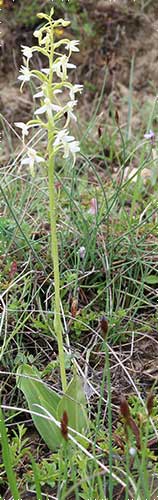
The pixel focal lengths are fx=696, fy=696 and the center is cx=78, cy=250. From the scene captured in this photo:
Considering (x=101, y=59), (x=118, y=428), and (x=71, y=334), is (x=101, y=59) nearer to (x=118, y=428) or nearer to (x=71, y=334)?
(x=71, y=334)

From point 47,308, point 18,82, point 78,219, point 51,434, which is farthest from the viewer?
point 18,82

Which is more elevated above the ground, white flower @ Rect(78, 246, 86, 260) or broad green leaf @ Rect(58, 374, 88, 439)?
white flower @ Rect(78, 246, 86, 260)

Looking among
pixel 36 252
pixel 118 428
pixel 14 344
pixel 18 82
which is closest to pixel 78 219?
pixel 36 252

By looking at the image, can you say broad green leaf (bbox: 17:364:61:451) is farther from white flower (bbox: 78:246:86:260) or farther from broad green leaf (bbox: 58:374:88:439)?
white flower (bbox: 78:246:86:260)

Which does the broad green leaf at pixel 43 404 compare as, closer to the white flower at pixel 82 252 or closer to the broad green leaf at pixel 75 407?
the broad green leaf at pixel 75 407

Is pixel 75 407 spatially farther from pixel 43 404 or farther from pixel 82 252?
A: pixel 82 252

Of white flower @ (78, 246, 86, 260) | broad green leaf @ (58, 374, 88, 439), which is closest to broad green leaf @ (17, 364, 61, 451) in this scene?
broad green leaf @ (58, 374, 88, 439)

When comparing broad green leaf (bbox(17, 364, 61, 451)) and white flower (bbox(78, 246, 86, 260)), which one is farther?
white flower (bbox(78, 246, 86, 260))

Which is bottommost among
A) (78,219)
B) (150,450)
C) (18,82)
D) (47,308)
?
(150,450)

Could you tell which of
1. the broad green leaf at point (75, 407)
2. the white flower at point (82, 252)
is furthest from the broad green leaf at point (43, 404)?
the white flower at point (82, 252)
